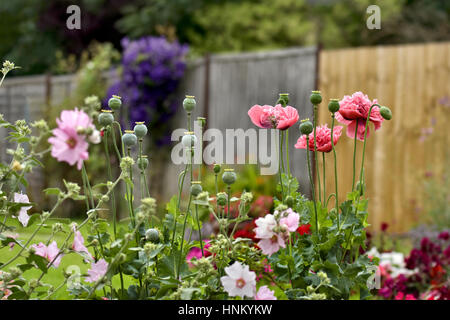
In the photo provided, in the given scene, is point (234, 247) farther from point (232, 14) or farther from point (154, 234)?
point (232, 14)

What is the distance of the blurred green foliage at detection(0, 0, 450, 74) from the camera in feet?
30.3

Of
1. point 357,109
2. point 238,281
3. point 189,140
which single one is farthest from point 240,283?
point 357,109

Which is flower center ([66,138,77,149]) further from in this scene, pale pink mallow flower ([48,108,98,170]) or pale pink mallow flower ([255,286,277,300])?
pale pink mallow flower ([255,286,277,300])

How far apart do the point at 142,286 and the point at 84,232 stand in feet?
0.74

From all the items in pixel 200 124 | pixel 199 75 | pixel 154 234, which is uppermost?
pixel 199 75

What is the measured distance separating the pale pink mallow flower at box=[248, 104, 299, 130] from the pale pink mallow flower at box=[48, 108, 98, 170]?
1.24ft

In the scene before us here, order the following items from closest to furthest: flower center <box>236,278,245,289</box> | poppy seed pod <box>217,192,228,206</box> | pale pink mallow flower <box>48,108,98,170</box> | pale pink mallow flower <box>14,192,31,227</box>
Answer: pale pink mallow flower <box>48,108,98,170</box>
flower center <box>236,278,245,289</box>
poppy seed pod <box>217,192,228,206</box>
pale pink mallow flower <box>14,192,31,227</box>

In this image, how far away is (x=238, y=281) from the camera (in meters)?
0.95

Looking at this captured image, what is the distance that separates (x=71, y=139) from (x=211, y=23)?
925cm

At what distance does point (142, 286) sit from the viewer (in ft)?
3.52

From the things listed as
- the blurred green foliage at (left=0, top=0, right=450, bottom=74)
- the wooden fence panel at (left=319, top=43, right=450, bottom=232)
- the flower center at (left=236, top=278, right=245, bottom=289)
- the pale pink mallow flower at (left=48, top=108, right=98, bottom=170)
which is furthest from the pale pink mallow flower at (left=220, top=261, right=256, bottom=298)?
the blurred green foliage at (left=0, top=0, right=450, bottom=74)

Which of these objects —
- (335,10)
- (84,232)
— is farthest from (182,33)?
(84,232)

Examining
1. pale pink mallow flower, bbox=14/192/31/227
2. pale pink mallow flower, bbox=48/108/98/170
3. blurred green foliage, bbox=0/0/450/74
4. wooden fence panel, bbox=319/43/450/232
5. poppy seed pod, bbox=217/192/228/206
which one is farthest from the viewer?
blurred green foliage, bbox=0/0/450/74

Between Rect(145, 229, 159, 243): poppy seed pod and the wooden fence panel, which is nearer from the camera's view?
Rect(145, 229, 159, 243): poppy seed pod
